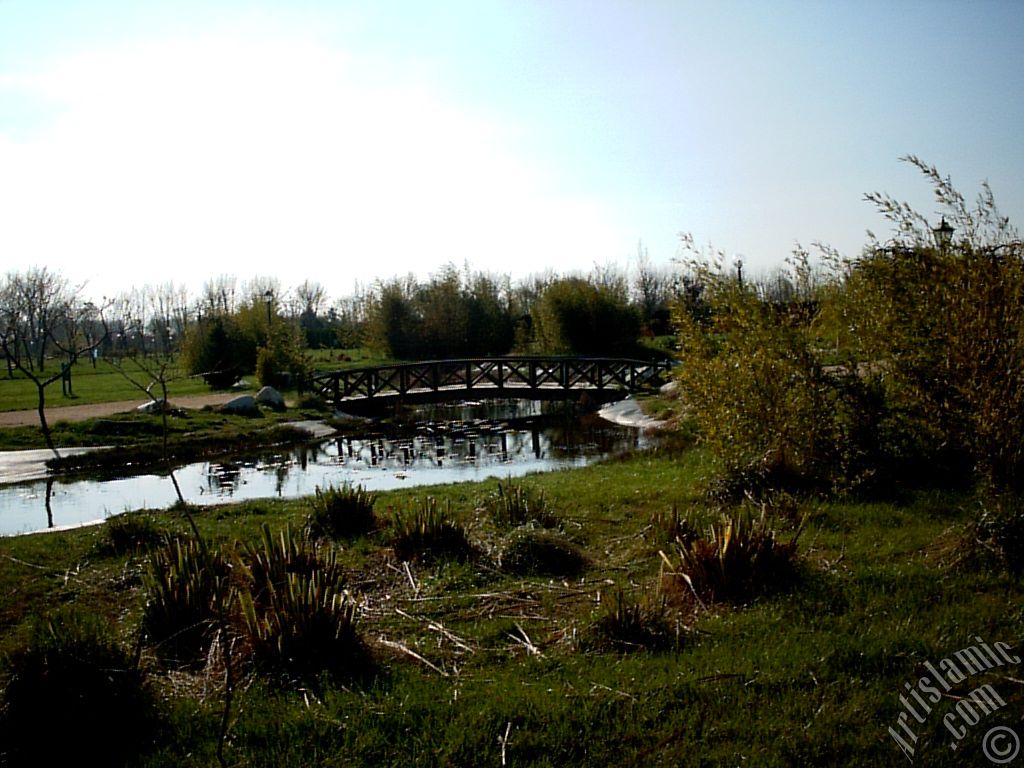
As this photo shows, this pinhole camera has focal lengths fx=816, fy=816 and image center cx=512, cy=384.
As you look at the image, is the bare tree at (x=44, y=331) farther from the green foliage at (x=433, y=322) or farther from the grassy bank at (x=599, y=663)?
the green foliage at (x=433, y=322)

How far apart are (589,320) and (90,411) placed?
68.8 ft

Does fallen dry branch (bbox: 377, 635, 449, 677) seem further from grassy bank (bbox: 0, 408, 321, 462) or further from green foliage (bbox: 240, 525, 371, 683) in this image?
grassy bank (bbox: 0, 408, 321, 462)

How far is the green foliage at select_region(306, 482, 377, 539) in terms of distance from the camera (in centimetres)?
690

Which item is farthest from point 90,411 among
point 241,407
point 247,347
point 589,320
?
point 589,320

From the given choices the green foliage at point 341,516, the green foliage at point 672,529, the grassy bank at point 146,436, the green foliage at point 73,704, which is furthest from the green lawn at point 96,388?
the green foliage at point 73,704

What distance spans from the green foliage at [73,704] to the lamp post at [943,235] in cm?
639

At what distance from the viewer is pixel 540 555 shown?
5688 mm

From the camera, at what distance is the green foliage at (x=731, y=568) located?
15.3 feet

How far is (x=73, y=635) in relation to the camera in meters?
3.47

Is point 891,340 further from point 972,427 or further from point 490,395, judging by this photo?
point 490,395

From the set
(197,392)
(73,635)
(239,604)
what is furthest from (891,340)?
(197,392)

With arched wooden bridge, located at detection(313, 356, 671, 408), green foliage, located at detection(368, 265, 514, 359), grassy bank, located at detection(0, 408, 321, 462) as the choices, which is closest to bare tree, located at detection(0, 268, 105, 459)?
grassy bank, located at detection(0, 408, 321, 462)

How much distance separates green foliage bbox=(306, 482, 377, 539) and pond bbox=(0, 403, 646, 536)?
2243 millimetres

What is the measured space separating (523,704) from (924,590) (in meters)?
2.54
